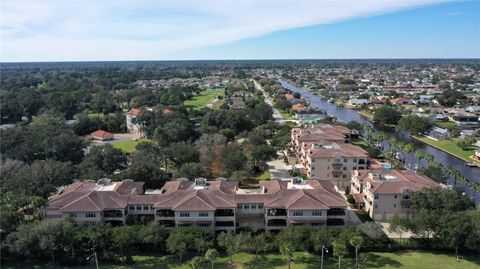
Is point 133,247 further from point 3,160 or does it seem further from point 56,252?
point 3,160

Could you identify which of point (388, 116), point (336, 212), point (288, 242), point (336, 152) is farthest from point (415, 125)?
point (288, 242)

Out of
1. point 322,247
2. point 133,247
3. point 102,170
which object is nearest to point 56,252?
point 133,247

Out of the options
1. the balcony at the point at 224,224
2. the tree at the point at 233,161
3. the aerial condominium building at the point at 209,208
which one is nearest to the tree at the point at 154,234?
the aerial condominium building at the point at 209,208

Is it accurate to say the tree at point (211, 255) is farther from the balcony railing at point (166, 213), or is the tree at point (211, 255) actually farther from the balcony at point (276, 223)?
the balcony at point (276, 223)

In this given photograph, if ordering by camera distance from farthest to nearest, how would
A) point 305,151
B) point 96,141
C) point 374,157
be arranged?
point 96,141 < point 374,157 < point 305,151

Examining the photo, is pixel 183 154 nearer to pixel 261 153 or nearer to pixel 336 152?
pixel 261 153

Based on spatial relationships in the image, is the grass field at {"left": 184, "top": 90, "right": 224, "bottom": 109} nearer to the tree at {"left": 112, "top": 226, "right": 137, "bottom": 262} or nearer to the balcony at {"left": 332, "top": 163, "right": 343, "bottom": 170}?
the balcony at {"left": 332, "top": 163, "right": 343, "bottom": 170}

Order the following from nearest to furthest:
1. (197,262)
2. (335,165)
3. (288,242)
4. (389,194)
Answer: (197,262) → (288,242) → (389,194) → (335,165)
